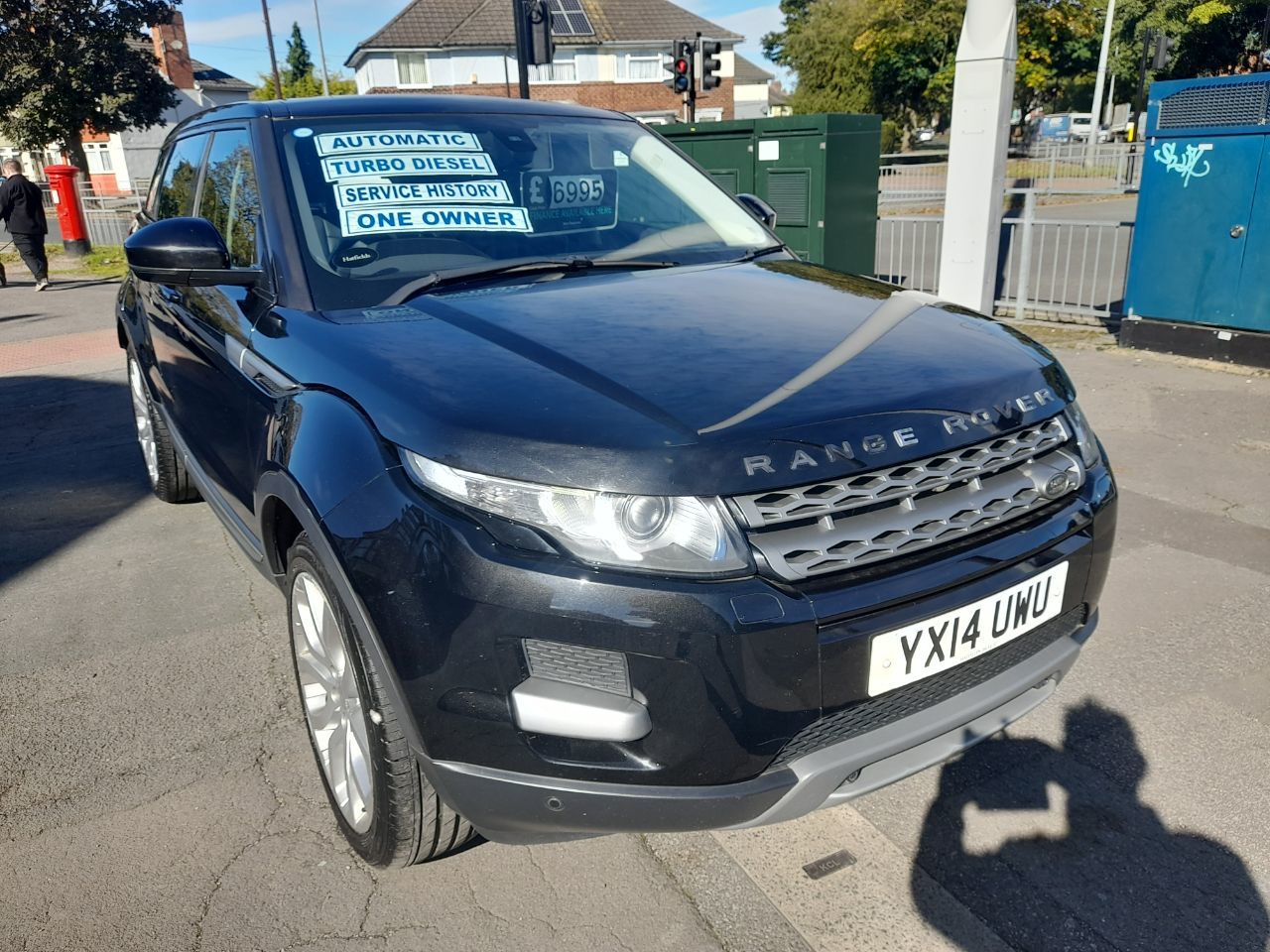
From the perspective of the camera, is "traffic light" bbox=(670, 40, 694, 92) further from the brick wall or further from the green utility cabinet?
the brick wall

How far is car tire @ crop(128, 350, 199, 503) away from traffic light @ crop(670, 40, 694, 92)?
45.2 ft

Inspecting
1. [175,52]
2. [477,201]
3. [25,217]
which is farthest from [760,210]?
[175,52]

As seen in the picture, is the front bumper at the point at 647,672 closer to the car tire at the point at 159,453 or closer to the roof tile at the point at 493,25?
the car tire at the point at 159,453

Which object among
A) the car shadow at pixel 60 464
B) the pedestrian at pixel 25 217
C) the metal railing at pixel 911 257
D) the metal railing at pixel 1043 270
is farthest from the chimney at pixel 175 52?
the car shadow at pixel 60 464

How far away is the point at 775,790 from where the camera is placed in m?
1.96

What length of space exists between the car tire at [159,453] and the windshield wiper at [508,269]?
2533mm

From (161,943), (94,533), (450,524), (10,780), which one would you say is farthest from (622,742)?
(94,533)

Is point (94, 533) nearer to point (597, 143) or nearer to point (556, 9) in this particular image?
point (597, 143)

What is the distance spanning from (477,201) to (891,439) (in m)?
1.69

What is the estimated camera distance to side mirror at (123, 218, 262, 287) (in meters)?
2.90

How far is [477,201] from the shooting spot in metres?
3.16

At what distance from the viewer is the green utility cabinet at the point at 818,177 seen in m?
10.2

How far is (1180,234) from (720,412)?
693 cm

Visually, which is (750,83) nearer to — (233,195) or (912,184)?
(912,184)
